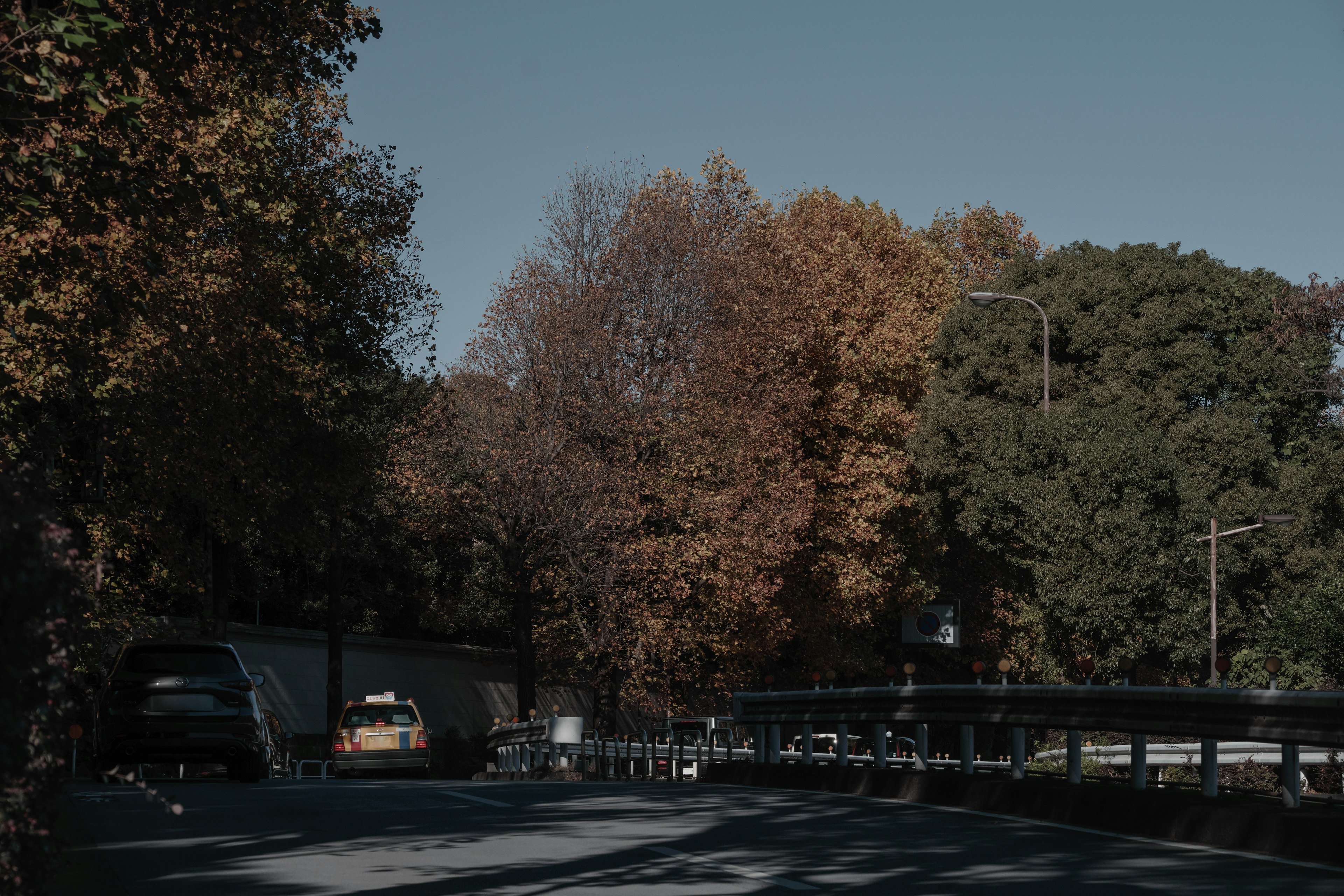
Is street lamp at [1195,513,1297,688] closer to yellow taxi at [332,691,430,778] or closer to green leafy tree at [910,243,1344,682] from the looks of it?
green leafy tree at [910,243,1344,682]

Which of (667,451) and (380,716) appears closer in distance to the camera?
(380,716)

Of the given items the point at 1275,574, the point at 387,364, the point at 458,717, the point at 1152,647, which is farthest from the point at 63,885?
the point at 458,717

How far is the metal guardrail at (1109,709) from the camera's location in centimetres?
917

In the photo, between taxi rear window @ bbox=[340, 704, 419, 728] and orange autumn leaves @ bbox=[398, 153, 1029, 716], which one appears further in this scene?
orange autumn leaves @ bbox=[398, 153, 1029, 716]

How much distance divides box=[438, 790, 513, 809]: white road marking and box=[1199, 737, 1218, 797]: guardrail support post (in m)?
5.68

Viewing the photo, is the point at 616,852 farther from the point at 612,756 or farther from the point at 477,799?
the point at 612,756

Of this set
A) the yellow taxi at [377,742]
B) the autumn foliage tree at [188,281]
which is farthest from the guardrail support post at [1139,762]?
the yellow taxi at [377,742]

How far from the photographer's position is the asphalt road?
816 cm

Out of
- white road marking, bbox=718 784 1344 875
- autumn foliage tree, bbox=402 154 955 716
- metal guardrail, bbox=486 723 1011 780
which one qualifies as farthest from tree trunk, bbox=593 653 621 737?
white road marking, bbox=718 784 1344 875

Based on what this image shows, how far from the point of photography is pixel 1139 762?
11133mm

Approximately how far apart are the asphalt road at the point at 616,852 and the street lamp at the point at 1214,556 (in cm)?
2355

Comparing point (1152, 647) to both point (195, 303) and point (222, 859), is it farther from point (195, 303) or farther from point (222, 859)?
point (222, 859)

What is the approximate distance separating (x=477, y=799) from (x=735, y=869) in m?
6.06

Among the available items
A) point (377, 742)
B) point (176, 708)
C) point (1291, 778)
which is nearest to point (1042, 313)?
point (377, 742)
